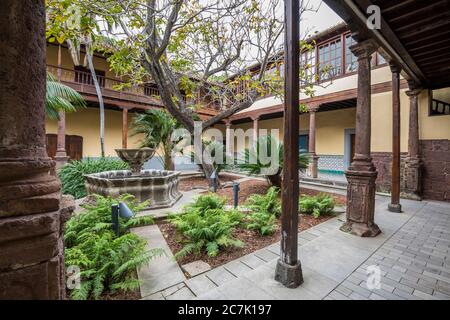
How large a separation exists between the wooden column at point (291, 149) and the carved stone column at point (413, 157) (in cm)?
553

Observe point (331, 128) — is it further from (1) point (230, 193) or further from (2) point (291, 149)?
(2) point (291, 149)

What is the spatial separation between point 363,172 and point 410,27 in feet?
7.86

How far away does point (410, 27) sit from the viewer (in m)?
3.21

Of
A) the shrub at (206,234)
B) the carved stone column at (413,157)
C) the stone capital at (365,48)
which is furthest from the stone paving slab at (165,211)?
the carved stone column at (413,157)

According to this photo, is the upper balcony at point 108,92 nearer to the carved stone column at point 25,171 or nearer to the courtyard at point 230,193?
the courtyard at point 230,193

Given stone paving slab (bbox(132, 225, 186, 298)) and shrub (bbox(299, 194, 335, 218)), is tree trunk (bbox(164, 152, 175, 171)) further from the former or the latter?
stone paving slab (bbox(132, 225, 186, 298))

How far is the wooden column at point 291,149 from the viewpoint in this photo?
1.91 meters

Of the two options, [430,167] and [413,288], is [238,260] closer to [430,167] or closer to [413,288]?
[413,288]

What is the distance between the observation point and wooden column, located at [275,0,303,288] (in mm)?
1908

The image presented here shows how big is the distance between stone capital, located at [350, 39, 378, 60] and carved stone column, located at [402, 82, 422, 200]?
342 centimetres

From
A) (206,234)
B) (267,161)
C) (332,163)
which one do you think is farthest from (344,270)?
(332,163)

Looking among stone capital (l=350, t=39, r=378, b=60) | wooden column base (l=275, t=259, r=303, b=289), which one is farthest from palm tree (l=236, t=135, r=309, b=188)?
wooden column base (l=275, t=259, r=303, b=289)

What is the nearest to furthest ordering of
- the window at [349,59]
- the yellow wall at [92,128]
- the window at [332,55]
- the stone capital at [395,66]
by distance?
the stone capital at [395,66]
the window at [349,59]
the window at [332,55]
the yellow wall at [92,128]
